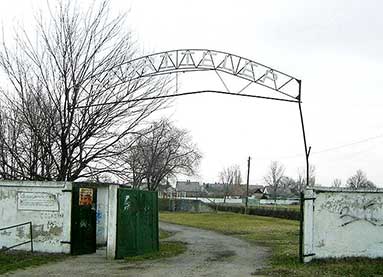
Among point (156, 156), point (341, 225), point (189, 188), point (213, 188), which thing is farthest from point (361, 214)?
point (213, 188)

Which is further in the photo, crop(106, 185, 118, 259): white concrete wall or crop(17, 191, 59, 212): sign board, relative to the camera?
crop(17, 191, 59, 212): sign board

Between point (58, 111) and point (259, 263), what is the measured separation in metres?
8.39

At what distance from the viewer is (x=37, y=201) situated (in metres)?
17.1

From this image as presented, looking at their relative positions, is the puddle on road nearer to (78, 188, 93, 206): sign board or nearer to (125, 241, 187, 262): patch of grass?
(125, 241, 187, 262): patch of grass

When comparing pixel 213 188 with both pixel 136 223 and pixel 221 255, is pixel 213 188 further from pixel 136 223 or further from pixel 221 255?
pixel 136 223

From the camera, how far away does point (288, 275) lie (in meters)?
12.8

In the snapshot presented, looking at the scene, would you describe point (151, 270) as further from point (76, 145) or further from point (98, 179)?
point (98, 179)

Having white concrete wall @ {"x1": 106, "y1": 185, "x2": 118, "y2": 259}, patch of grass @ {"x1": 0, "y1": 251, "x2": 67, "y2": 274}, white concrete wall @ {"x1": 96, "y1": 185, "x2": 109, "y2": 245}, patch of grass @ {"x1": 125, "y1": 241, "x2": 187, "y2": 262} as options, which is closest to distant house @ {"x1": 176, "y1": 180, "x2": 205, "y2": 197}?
patch of grass @ {"x1": 125, "y1": 241, "x2": 187, "y2": 262}

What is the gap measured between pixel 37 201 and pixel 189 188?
128556 millimetres

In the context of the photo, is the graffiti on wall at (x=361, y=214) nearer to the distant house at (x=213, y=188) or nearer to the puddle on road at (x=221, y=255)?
the puddle on road at (x=221, y=255)

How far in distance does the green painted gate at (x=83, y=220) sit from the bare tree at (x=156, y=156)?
2.82 m

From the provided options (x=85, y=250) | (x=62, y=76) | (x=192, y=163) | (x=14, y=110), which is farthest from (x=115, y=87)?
(x=192, y=163)

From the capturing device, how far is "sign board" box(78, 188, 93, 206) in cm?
1720

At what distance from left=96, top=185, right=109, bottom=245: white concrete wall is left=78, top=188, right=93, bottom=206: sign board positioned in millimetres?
1452
